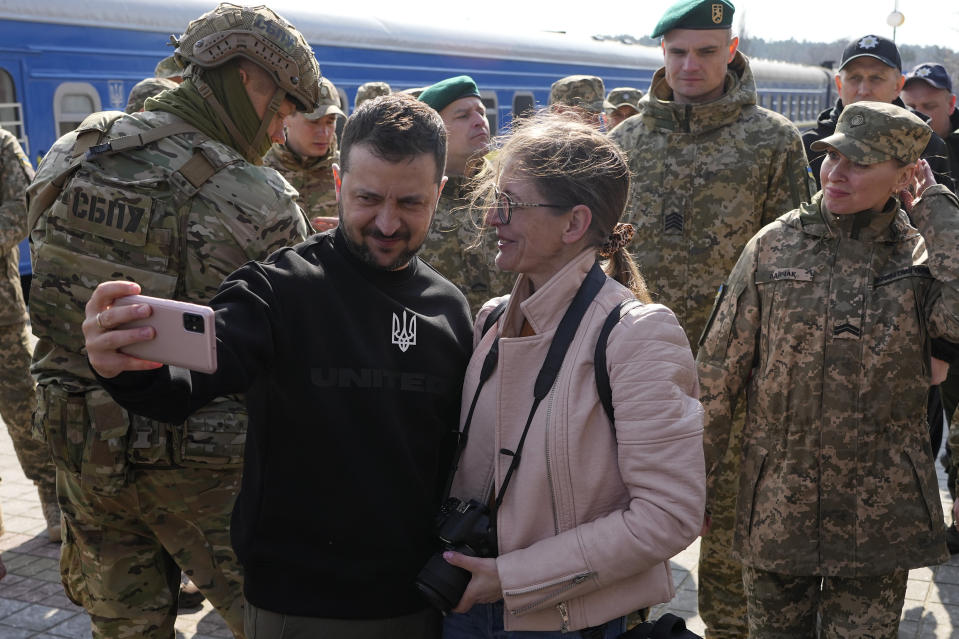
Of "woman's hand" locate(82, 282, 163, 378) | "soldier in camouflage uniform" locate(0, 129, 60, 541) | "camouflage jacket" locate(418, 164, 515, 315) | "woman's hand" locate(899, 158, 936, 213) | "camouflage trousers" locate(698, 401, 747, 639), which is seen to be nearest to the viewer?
"woman's hand" locate(82, 282, 163, 378)

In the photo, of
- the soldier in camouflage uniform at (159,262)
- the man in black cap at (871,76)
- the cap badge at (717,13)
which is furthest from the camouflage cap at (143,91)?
the man in black cap at (871,76)

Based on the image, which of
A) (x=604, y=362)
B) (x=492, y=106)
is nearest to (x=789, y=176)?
(x=604, y=362)

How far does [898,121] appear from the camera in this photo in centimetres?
321

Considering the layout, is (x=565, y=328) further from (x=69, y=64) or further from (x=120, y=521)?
(x=69, y=64)

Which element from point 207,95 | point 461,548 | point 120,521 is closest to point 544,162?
point 461,548

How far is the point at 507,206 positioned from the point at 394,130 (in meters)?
0.31

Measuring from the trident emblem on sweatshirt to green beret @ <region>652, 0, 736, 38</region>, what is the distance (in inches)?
111

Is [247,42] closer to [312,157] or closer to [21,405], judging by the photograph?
[312,157]

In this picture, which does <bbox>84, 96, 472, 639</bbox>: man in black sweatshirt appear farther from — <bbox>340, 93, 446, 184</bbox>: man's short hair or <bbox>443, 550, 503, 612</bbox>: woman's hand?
<bbox>443, 550, 503, 612</bbox>: woman's hand

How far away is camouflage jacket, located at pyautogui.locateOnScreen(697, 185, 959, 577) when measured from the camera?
10.6 ft

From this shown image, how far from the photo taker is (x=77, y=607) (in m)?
4.65

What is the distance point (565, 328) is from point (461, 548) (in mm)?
541

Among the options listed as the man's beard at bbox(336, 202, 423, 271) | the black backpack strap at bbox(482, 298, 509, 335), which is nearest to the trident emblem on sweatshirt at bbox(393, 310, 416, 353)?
the man's beard at bbox(336, 202, 423, 271)

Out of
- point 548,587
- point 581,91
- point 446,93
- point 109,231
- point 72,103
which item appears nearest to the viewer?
point 548,587
